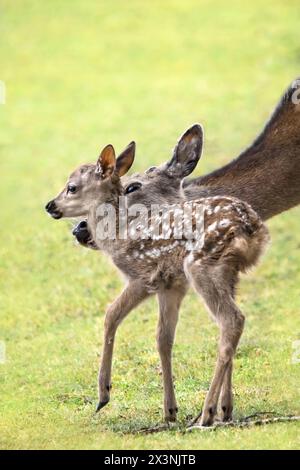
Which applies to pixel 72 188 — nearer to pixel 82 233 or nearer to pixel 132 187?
pixel 82 233

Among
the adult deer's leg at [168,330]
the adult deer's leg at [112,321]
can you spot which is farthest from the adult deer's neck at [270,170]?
the adult deer's leg at [112,321]

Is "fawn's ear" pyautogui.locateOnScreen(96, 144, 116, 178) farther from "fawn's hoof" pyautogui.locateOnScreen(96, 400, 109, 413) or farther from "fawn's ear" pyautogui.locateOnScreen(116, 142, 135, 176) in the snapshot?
"fawn's hoof" pyautogui.locateOnScreen(96, 400, 109, 413)

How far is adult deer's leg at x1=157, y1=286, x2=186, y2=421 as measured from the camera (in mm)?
8414

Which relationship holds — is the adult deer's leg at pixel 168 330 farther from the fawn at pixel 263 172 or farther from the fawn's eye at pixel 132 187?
the fawn at pixel 263 172

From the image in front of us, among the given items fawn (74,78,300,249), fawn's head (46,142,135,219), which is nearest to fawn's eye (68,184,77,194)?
fawn's head (46,142,135,219)

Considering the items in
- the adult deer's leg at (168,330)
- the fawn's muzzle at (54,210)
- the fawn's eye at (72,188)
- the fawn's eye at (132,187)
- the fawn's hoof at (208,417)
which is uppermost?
the fawn's eye at (132,187)

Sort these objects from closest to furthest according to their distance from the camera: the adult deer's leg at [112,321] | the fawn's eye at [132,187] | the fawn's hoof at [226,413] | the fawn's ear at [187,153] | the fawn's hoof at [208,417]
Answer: the fawn's hoof at [208,417]
the fawn's hoof at [226,413]
the adult deer's leg at [112,321]
the fawn's eye at [132,187]
the fawn's ear at [187,153]

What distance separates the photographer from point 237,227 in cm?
783

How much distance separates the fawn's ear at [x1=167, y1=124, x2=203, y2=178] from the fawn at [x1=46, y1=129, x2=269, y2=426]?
32 cm

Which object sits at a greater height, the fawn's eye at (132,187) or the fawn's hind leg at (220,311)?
the fawn's eye at (132,187)

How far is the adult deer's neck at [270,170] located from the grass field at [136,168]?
4.06 ft

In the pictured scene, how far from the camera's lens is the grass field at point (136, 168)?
8.88 meters

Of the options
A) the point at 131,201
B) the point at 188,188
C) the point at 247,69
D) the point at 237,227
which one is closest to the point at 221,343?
the point at 237,227
